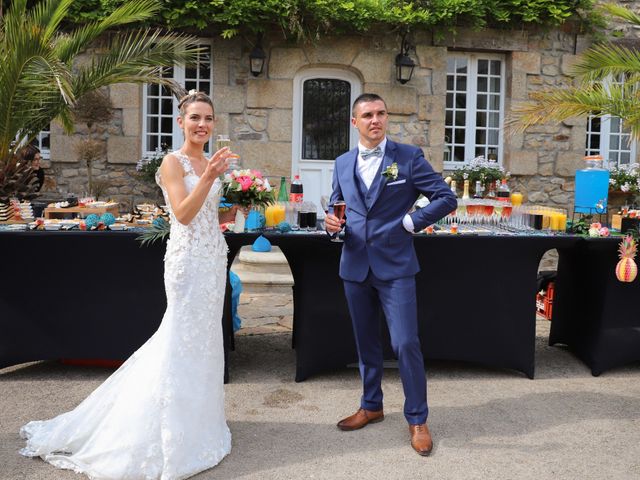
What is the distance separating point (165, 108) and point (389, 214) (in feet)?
28.4

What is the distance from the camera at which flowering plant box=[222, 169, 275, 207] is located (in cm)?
499

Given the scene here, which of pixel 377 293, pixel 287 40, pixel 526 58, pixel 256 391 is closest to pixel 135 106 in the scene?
pixel 287 40

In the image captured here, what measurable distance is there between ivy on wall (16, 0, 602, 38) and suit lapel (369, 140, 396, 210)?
7250 mm

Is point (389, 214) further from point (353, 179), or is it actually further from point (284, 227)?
point (284, 227)

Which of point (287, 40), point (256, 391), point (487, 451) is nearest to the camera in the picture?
point (487, 451)

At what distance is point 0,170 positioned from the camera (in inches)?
258

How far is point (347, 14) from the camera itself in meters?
11.1

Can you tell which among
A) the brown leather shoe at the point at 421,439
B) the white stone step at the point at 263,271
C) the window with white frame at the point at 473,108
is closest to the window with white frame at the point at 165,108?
the white stone step at the point at 263,271

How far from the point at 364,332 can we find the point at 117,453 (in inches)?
60.6

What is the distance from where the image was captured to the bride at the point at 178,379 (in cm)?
378

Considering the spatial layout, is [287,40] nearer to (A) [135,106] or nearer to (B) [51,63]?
(A) [135,106]

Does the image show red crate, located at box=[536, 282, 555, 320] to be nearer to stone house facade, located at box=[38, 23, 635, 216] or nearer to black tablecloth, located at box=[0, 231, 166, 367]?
black tablecloth, located at box=[0, 231, 166, 367]

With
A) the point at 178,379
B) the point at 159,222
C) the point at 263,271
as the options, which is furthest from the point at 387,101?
the point at 178,379

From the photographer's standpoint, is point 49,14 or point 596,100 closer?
point 596,100
